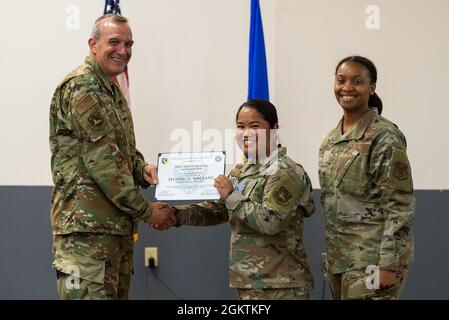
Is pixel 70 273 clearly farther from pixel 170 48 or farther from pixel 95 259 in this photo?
pixel 170 48

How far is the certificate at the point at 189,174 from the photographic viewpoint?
9.96 ft

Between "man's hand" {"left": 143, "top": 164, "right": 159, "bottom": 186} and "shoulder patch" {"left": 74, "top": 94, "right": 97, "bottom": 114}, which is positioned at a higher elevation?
"shoulder patch" {"left": 74, "top": 94, "right": 97, "bottom": 114}

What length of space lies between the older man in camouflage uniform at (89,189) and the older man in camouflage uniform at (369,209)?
2.83ft

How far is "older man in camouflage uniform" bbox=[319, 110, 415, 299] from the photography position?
8.52ft

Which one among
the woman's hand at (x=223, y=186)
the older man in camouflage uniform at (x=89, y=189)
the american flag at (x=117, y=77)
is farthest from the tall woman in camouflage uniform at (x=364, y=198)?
the american flag at (x=117, y=77)

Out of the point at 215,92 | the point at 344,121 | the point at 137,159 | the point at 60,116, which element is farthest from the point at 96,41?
the point at 215,92

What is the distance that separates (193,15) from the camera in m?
4.24

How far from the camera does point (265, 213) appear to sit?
2604mm

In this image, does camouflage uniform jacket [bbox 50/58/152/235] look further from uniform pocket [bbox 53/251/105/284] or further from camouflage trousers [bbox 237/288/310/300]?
camouflage trousers [bbox 237/288/310/300]

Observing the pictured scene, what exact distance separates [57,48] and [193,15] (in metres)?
0.94

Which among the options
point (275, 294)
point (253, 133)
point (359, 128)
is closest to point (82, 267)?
point (275, 294)

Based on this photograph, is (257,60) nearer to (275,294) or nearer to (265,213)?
(265,213)

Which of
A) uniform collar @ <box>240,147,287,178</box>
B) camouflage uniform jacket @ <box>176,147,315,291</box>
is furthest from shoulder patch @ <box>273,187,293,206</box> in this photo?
uniform collar @ <box>240,147,287,178</box>

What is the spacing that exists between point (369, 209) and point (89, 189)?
1192 millimetres
